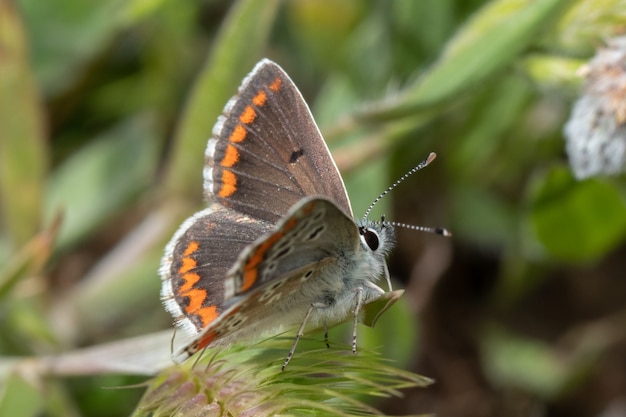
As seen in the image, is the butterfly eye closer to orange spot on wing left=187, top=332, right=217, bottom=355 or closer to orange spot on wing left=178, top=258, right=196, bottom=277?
orange spot on wing left=178, top=258, right=196, bottom=277

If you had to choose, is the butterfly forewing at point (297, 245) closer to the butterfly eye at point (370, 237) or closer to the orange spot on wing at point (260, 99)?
the butterfly eye at point (370, 237)

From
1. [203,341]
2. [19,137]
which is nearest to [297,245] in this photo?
[203,341]

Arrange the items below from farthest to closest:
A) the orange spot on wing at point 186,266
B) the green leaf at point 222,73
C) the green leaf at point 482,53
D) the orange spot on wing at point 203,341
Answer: the green leaf at point 222,73
the green leaf at point 482,53
the orange spot on wing at point 186,266
the orange spot on wing at point 203,341

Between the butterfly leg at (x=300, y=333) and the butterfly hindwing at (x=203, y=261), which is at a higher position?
the butterfly hindwing at (x=203, y=261)

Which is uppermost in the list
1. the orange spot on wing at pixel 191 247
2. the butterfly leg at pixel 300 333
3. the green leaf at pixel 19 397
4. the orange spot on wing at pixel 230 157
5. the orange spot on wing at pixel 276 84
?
the orange spot on wing at pixel 276 84

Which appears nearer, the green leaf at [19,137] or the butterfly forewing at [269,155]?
the butterfly forewing at [269,155]

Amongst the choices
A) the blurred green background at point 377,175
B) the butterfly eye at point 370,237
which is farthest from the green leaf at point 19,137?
the butterfly eye at point 370,237

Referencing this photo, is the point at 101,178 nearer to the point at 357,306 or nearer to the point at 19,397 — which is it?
the point at 19,397

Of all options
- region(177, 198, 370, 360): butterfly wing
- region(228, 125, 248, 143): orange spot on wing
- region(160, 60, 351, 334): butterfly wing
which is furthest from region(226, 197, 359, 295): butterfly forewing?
region(228, 125, 248, 143): orange spot on wing
